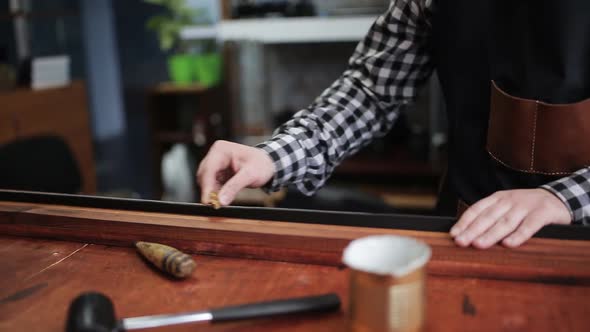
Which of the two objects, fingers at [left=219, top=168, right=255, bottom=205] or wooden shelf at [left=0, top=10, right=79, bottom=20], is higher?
wooden shelf at [left=0, top=10, right=79, bottom=20]

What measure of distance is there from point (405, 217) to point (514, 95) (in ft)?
1.53

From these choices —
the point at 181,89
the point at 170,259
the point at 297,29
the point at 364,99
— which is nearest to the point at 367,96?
the point at 364,99

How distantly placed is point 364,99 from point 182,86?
266cm

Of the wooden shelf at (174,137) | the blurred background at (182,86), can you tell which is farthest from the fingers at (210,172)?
the wooden shelf at (174,137)

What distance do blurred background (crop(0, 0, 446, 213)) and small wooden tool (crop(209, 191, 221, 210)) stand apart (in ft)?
7.12

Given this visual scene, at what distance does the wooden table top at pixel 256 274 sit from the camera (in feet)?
2.64

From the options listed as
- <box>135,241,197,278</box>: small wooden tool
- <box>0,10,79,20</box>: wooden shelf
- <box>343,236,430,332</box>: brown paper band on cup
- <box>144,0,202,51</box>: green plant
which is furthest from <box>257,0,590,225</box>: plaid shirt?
<box>0,10,79,20</box>: wooden shelf

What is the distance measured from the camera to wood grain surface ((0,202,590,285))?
896mm

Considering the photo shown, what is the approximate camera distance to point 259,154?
50.0 inches

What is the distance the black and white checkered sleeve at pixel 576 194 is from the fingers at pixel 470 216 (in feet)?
0.48

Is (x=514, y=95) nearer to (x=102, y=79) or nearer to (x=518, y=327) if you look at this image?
(x=518, y=327)

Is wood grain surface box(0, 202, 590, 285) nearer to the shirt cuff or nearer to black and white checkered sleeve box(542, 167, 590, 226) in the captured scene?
black and white checkered sleeve box(542, 167, 590, 226)

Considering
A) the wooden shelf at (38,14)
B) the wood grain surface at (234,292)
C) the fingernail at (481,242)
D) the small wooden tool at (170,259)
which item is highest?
the wooden shelf at (38,14)

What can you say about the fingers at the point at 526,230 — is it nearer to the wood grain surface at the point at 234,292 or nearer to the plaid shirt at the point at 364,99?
the wood grain surface at the point at 234,292
